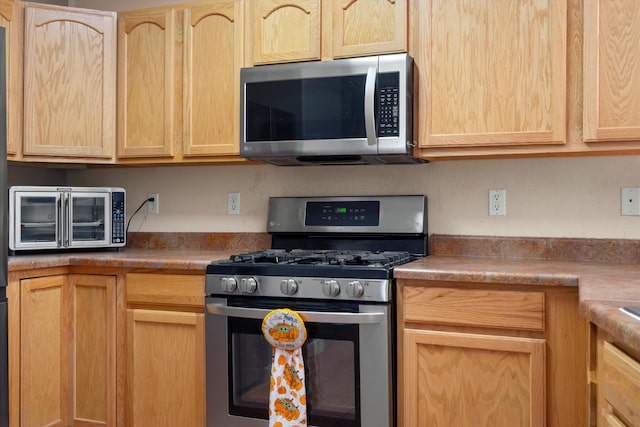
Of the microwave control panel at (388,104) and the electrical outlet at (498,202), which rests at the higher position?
the microwave control panel at (388,104)

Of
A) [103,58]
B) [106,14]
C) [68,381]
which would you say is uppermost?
[106,14]

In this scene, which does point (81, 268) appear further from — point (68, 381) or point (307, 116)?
point (307, 116)

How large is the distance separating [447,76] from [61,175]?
219cm

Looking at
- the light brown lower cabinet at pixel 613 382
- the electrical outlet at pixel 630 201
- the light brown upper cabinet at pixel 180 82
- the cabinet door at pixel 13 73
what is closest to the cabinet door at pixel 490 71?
the electrical outlet at pixel 630 201

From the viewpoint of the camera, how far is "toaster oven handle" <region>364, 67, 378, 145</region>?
2276mm

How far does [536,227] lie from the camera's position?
2.47 metres

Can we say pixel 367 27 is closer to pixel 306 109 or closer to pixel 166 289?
pixel 306 109

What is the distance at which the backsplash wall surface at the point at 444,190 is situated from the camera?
2.39 metres

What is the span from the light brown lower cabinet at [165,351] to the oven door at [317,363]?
84 mm

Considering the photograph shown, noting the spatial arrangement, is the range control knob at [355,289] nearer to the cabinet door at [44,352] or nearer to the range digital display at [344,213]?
the range digital display at [344,213]

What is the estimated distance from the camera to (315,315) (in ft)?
6.89

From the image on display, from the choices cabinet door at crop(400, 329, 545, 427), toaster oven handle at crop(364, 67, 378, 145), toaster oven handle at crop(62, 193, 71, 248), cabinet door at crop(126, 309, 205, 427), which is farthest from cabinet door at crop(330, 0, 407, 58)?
toaster oven handle at crop(62, 193, 71, 248)

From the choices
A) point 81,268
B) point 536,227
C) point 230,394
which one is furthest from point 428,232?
point 81,268

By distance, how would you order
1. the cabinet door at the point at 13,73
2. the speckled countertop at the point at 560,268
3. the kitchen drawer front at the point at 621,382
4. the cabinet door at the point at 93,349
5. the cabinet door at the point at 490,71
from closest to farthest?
the kitchen drawer front at the point at 621,382 → the speckled countertop at the point at 560,268 → the cabinet door at the point at 490,71 → the cabinet door at the point at 93,349 → the cabinet door at the point at 13,73
